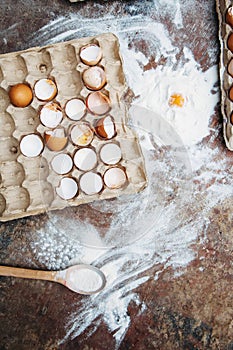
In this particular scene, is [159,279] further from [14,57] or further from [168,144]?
[14,57]

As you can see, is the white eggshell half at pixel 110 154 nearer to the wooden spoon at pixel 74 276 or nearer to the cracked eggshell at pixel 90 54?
the cracked eggshell at pixel 90 54

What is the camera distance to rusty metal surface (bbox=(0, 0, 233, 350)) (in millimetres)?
2090

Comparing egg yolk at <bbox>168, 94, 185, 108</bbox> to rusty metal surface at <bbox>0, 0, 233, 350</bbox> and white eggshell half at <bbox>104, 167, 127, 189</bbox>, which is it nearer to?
rusty metal surface at <bbox>0, 0, 233, 350</bbox>

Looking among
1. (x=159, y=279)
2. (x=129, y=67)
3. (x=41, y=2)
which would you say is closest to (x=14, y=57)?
(x=41, y=2)

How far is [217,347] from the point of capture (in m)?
2.12

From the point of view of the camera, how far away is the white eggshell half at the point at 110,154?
1.95m

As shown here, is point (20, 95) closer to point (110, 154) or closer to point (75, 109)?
point (75, 109)

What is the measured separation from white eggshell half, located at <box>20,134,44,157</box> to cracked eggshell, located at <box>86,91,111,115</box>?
0.70ft

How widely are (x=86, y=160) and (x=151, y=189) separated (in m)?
0.31

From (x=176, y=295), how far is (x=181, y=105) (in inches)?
28.7

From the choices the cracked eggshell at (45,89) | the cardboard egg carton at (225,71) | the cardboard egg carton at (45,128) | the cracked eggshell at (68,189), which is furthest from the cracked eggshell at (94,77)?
the cardboard egg carton at (225,71)

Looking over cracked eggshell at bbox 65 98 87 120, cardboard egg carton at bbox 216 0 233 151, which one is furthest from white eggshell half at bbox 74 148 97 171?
cardboard egg carton at bbox 216 0 233 151

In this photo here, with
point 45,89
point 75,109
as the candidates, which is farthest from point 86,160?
point 45,89

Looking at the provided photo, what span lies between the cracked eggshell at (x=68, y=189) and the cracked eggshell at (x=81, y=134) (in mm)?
135
